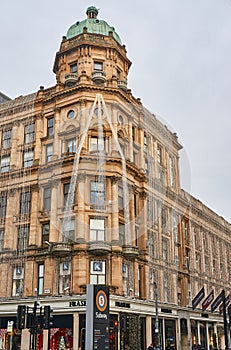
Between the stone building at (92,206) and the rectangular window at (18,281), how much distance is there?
→ 10 cm

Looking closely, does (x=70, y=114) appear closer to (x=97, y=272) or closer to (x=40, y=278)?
(x=97, y=272)

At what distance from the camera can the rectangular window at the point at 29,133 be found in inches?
1957

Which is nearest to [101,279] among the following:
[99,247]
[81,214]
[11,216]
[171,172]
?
[99,247]

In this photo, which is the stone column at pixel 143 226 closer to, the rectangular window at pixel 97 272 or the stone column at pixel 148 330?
the rectangular window at pixel 97 272

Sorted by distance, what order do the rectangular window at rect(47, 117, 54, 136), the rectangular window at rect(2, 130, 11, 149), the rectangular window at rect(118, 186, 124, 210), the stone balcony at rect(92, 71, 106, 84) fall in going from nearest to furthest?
1. the rectangular window at rect(118, 186, 124, 210)
2. the stone balcony at rect(92, 71, 106, 84)
3. the rectangular window at rect(47, 117, 54, 136)
4. the rectangular window at rect(2, 130, 11, 149)

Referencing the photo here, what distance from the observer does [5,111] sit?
52031 mm

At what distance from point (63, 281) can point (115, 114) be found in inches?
685

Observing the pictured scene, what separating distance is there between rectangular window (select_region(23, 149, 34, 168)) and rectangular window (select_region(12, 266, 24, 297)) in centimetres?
1098

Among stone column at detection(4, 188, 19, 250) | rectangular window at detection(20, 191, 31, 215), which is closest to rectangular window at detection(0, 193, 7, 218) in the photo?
stone column at detection(4, 188, 19, 250)

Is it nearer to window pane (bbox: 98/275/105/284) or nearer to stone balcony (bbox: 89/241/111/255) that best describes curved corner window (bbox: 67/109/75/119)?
stone balcony (bbox: 89/241/111/255)

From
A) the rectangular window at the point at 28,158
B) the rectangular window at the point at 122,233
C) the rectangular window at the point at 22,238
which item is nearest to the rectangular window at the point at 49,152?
the rectangular window at the point at 28,158

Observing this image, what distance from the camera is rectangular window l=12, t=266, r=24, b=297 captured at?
1709 inches

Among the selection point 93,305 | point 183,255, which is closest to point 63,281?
point 93,305

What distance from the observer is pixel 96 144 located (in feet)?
149
